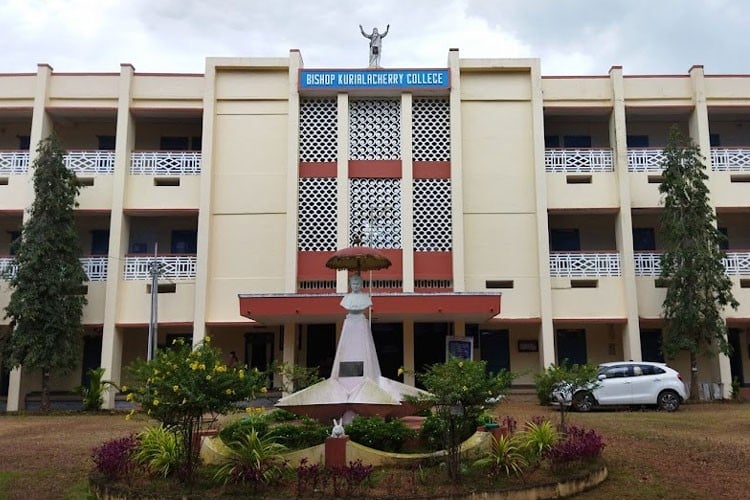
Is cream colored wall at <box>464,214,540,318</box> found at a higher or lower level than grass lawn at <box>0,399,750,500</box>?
higher

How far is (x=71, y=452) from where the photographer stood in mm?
11289

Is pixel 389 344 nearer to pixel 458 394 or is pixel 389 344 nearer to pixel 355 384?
pixel 355 384

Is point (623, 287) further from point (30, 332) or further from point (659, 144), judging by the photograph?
point (30, 332)

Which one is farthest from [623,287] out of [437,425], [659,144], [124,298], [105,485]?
[105,485]

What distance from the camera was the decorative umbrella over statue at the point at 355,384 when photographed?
9.66 meters

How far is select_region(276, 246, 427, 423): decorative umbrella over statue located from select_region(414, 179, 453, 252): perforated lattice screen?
9018 mm

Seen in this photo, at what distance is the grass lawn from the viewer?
27.1ft

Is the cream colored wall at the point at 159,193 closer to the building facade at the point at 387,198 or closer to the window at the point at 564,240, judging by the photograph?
the building facade at the point at 387,198

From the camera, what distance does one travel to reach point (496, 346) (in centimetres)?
2155

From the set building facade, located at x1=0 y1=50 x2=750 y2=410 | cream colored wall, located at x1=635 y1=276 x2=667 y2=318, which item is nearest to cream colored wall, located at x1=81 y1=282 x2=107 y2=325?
building facade, located at x1=0 y1=50 x2=750 y2=410

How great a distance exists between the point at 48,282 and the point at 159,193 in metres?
4.27

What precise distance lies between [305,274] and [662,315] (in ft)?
34.9

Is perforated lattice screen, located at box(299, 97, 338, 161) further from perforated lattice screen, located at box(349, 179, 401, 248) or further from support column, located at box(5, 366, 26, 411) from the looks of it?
support column, located at box(5, 366, 26, 411)

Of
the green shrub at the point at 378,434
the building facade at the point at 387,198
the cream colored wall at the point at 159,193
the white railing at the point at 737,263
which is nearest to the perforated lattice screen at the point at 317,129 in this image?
the building facade at the point at 387,198
